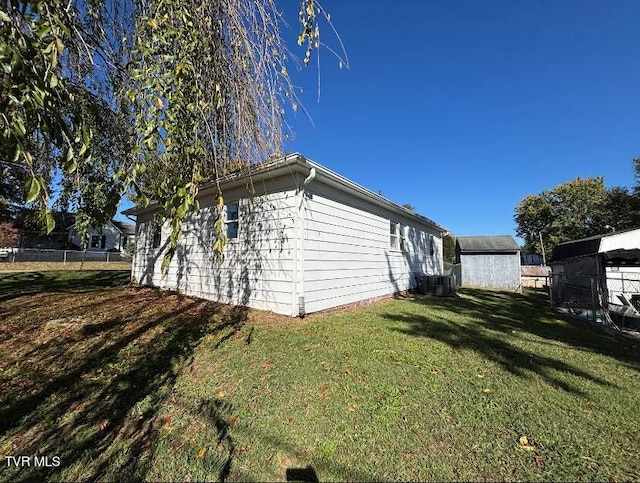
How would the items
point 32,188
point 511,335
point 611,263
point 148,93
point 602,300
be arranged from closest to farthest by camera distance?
point 32,188 < point 148,93 < point 511,335 < point 602,300 < point 611,263

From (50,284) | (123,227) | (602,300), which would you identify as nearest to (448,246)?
(602,300)

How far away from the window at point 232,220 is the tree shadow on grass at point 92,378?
76.6 inches

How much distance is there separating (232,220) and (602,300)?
28.9 ft

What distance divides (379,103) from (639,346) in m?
8.53

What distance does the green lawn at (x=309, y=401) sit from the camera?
7.43 ft

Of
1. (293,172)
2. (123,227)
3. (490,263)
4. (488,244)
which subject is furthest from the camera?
(123,227)

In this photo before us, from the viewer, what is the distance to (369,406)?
300 cm

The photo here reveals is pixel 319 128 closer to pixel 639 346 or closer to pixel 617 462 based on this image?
pixel 617 462

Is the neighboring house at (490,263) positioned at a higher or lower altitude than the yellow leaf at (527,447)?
higher

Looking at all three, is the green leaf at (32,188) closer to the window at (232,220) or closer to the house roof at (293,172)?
the house roof at (293,172)

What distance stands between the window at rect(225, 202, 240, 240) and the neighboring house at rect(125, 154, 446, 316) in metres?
0.03

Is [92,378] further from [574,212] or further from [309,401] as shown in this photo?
[574,212]

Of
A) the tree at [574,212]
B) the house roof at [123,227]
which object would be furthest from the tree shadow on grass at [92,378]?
the tree at [574,212]

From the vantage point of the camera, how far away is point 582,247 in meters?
9.55
